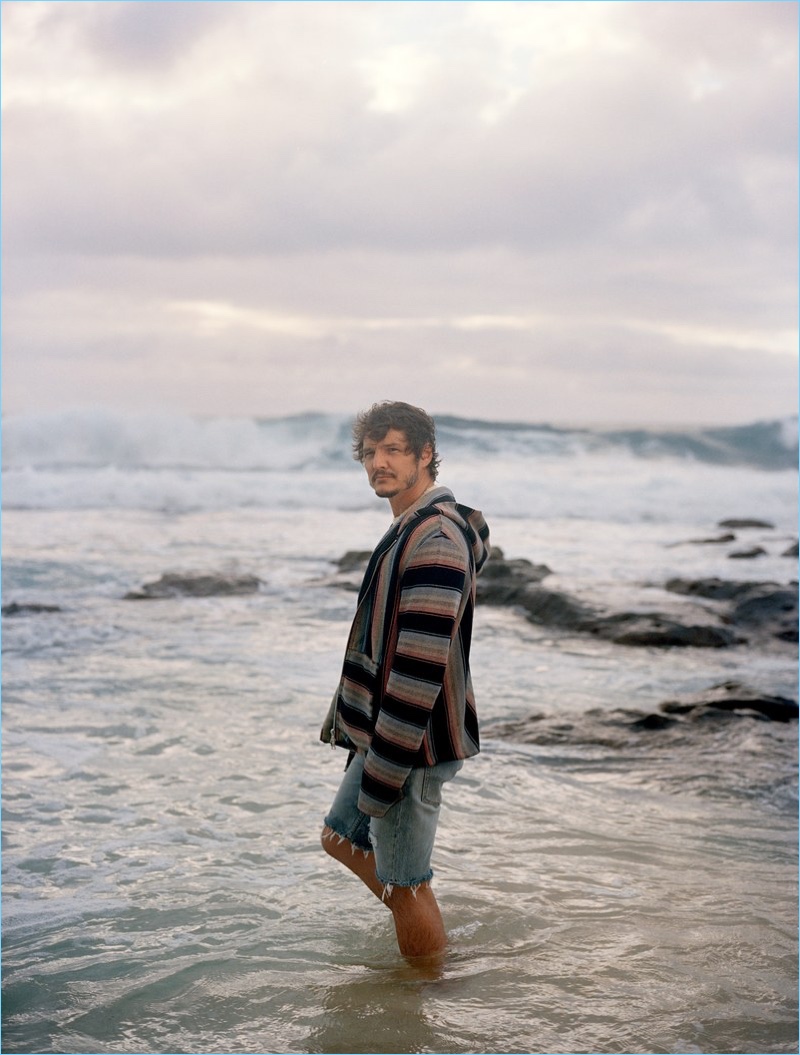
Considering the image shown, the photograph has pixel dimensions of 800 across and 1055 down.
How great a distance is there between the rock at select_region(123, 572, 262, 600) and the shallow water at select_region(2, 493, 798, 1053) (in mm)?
4225

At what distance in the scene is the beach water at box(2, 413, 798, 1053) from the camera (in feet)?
12.1

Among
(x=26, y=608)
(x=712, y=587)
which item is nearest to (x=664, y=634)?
(x=712, y=587)

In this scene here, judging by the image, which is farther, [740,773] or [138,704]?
[138,704]

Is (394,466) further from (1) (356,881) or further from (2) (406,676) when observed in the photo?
(1) (356,881)

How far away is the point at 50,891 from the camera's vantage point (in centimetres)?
479

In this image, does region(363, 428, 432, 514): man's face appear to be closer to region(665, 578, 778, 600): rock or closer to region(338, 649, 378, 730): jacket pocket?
region(338, 649, 378, 730): jacket pocket

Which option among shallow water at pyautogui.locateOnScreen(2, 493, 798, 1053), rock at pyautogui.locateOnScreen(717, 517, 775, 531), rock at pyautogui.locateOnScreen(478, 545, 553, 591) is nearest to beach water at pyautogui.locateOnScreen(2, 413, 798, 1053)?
shallow water at pyautogui.locateOnScreen(2, 493, 798, 1053)

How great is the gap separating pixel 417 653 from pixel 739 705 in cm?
541

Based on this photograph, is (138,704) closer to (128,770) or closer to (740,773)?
(128,770)

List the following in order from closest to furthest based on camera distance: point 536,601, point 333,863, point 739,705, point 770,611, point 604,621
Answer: point 333,863 < point 739,705 < point 604,621 < point 770,611 < point 536,601

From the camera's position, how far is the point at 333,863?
5152 mm

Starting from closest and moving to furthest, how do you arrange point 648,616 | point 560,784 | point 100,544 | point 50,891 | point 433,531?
point 433,531
point 50,891
point 560,784
point 648,616
point 100,544

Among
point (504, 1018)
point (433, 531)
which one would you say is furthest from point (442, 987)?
point (433, 531)

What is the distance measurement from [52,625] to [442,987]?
367 inches
